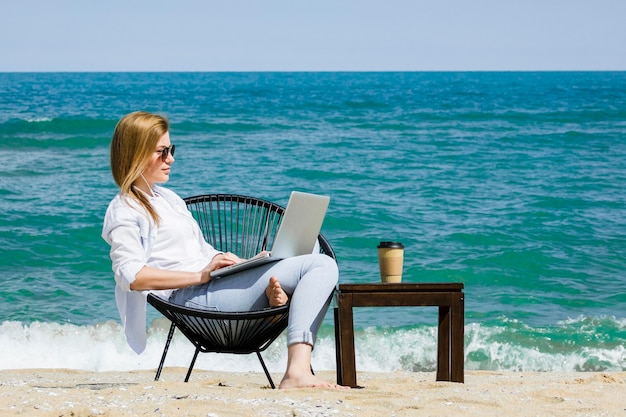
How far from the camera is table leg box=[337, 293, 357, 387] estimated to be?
318 cm

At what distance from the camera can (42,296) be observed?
7059 millimetres

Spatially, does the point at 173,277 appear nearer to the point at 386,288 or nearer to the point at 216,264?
the point at 216,264

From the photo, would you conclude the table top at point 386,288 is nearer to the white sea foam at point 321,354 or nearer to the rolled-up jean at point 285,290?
the rolled-up jean at point 285,290

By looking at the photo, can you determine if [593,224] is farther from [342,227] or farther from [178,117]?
[178,117]

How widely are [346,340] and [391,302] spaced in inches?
8.6

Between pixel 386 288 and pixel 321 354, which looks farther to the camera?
pixel 321 354

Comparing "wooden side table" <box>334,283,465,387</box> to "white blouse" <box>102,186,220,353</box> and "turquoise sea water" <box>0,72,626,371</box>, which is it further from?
"turquoise sea water" <box>0,72,626,371</box>

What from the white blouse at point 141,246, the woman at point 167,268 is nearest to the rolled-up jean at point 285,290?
the woman at point 167,268

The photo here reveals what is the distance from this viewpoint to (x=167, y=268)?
3.14 metres

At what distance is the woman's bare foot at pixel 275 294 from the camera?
3.04m

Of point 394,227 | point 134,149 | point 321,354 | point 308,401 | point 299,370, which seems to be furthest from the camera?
point 394,227

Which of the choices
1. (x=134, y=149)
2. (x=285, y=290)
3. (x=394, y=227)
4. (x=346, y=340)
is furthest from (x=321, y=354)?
(x=394, y=227)

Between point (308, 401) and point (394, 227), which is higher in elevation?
point (308, 401)

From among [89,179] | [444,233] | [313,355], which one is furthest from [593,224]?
[89,179]
